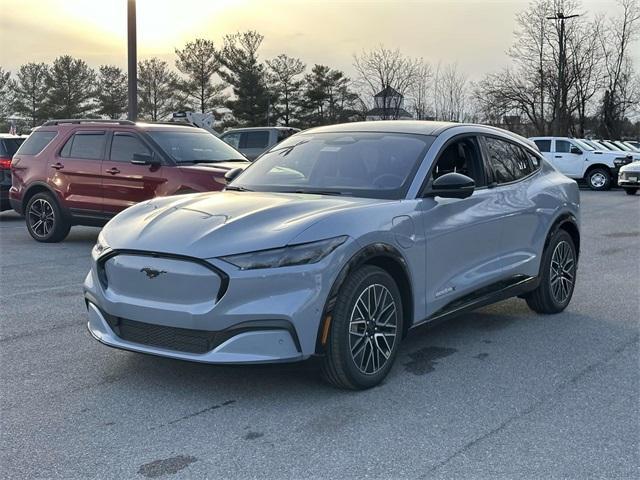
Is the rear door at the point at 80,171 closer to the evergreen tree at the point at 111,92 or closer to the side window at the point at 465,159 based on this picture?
the side window at the point at 465,159

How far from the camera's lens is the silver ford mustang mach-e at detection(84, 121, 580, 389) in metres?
3.72

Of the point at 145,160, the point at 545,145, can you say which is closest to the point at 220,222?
the point at 145,160

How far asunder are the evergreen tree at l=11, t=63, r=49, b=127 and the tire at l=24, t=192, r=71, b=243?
52283mm

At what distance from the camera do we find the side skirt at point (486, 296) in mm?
4735

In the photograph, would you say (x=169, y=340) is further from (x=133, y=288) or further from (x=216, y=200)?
(x=216, y=200)

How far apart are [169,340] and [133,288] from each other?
38cm

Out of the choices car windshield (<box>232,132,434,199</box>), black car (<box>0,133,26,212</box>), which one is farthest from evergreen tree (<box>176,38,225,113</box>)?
car windshield (<box>232,132,434,199</box>)

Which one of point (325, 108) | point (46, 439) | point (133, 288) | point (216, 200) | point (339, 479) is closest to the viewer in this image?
point (339, 479)

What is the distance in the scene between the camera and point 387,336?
4.24 metres

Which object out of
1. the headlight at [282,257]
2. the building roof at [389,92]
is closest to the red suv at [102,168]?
the headlight at [282,257]

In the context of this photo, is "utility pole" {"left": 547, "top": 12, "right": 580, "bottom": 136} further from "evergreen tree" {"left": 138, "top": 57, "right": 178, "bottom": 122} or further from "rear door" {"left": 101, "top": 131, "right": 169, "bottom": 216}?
"rear door" {"left": 101, "top": 131, "right": 169, "bottom": 216}

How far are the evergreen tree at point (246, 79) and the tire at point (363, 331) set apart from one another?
4941cm

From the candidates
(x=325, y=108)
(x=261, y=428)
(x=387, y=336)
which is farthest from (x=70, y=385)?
(x=325, y=108)

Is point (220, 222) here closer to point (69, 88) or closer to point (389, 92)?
point (389, 92)
